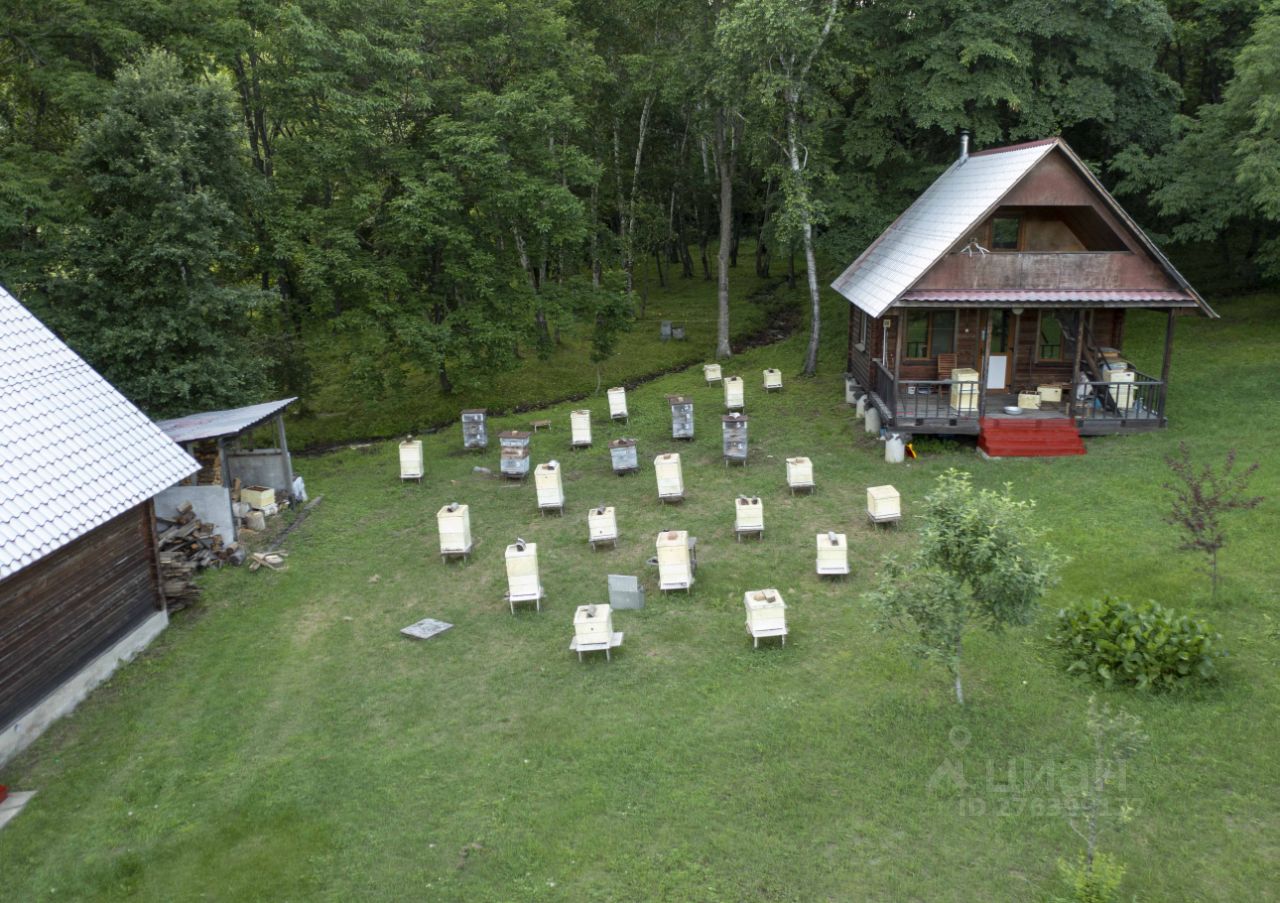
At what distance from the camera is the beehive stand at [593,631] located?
1411 centimetres

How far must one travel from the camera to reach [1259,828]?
985cm

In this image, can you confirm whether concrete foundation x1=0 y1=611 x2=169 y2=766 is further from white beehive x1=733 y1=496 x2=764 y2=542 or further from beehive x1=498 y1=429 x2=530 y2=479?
white beehive x1=733 y1=496 x2=764 y2=542

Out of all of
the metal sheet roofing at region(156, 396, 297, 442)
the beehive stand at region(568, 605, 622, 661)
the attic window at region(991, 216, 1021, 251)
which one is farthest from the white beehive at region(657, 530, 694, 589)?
the attic window at region(991, 216, 1021, 251)

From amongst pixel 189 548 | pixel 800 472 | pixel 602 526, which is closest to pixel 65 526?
pixel 189 548

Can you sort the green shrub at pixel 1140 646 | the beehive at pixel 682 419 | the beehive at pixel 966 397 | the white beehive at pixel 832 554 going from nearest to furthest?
the green shrub at pixel 1140 646 → the white beehive at pixel 832 554 → the beehive at pixel 966 397 → the beehive at pixel 682 419

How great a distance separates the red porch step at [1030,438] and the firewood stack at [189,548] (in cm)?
1831

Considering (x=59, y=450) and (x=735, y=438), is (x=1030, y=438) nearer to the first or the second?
(x=735, y=438)

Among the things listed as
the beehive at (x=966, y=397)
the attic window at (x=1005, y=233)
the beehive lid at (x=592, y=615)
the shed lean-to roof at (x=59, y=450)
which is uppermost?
the attic window at (x=1005, y=233)

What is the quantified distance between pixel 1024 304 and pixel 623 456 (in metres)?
11.0

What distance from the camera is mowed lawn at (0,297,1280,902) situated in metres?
9.88

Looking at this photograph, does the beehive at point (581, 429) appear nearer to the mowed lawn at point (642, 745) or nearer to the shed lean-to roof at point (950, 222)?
the mowed lawn at point (642, 745)

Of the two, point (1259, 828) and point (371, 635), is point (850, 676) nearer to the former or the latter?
point (1259, 828)

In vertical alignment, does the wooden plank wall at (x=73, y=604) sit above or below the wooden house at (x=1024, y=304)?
below

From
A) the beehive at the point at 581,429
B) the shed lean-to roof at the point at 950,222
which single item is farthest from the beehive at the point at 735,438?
the beehive at the point at 581,429
